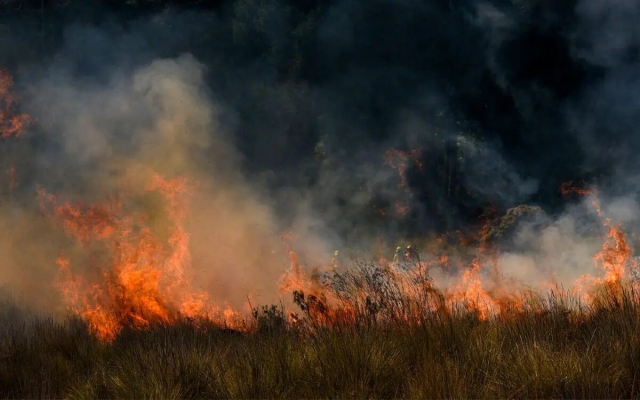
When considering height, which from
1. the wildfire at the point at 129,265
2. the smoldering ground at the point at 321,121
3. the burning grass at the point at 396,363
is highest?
the smoldering ground at the point at 321,121

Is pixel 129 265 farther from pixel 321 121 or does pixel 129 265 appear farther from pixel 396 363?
pixel 321 121

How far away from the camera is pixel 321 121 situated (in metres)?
20.1

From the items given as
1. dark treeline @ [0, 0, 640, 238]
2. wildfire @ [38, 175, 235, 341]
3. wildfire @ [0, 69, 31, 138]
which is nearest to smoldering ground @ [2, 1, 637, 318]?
dark treeline @ [0, 0, 640, 238]

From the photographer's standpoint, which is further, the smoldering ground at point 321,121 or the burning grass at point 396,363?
the smoldering ground at point 321,121

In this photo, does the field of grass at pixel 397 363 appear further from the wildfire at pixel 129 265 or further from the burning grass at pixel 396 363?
the wildfire at pixel 129 265

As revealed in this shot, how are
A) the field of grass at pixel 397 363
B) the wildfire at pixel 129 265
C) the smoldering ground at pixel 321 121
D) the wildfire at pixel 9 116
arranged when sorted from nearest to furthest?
Result: the field of grass at pixel 397 363
the wildfire at pixel 129 265
the smoldering ground at pixel 321 121
the wildfire at pixel 9 116

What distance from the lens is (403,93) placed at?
1959cm

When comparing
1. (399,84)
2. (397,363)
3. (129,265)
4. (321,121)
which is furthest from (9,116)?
(397,363)

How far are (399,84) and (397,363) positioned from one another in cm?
1579

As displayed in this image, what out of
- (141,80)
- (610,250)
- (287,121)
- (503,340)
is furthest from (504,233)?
(503,340)

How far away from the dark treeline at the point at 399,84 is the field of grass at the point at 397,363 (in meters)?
12.2

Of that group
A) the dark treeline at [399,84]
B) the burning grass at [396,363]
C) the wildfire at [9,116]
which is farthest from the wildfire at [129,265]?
the dark treeline at [399,84]

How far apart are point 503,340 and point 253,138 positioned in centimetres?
1635

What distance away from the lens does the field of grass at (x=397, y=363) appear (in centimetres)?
416
